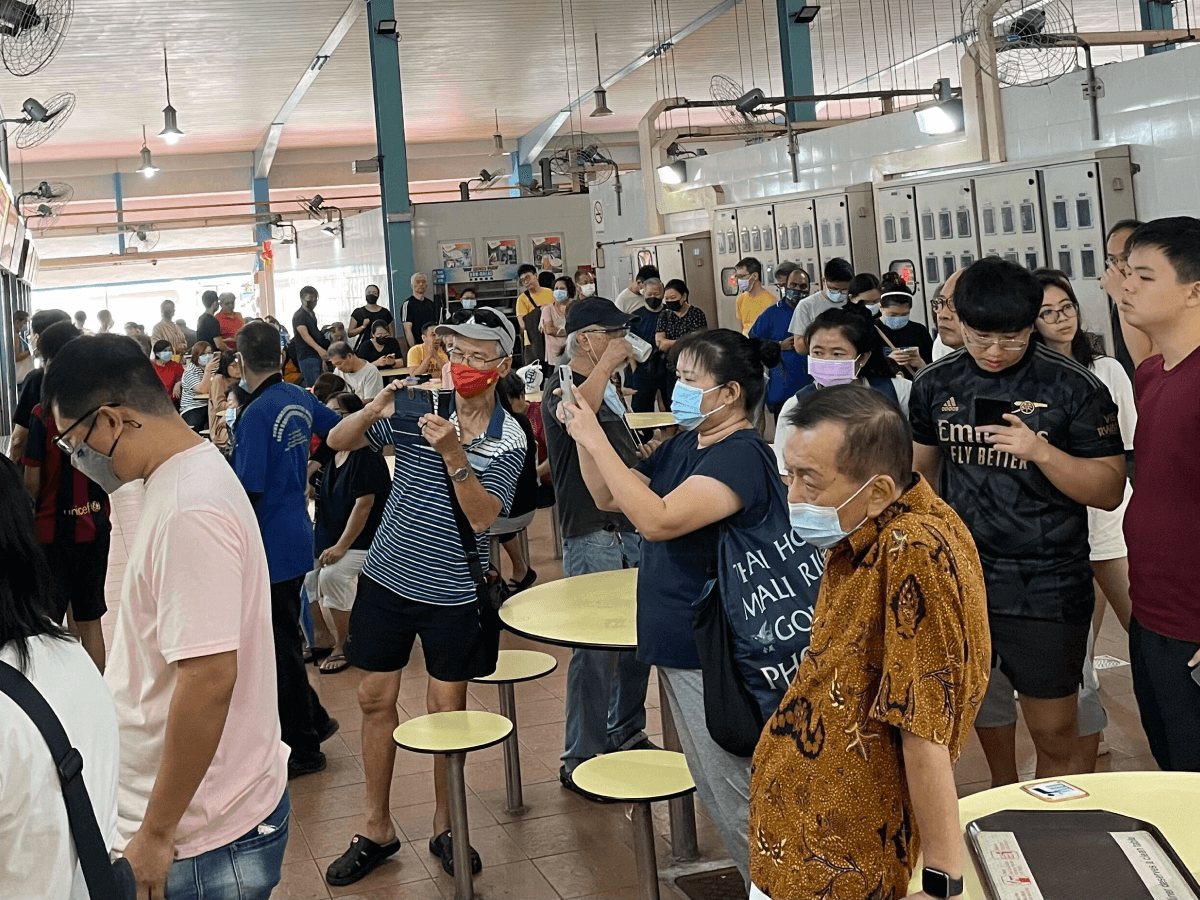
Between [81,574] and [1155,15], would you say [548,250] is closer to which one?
[1155,15]

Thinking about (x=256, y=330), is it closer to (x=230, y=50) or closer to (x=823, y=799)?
(x=823, y=799)

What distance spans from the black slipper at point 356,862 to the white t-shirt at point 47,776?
2317 mm

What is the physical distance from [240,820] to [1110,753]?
11.3 feet

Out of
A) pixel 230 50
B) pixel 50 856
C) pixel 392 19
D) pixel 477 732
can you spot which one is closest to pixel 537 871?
pixel 477 732

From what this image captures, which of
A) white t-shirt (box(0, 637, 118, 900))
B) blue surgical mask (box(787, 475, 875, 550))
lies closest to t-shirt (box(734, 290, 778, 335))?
blue surgical mask (box(787, 475, 875, 550))

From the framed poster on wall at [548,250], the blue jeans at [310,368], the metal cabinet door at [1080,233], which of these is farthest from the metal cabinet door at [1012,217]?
the framed poster on wall at [548,250]

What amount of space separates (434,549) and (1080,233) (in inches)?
274

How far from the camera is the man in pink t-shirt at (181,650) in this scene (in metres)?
2.11

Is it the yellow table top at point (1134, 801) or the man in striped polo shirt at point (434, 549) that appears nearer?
the yellow table top at point (1134, 801)

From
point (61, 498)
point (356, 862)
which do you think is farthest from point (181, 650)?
point (61, 498)

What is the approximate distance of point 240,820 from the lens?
2238 mm

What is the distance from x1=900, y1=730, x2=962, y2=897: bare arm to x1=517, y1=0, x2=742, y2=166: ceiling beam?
15.4 meters

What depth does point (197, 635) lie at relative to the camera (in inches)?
83.2

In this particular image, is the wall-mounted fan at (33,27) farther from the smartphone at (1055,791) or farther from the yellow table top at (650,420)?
the smartphone at (1055,791)
